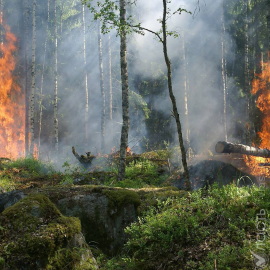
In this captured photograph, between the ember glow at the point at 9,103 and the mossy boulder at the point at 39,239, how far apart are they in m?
22.2

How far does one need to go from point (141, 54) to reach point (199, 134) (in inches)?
406

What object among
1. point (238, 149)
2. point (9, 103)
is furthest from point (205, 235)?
point (9, 103)

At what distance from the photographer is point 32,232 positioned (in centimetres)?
344

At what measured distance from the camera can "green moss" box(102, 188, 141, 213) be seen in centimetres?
550

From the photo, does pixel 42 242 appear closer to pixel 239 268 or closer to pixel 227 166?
pixel 239 268

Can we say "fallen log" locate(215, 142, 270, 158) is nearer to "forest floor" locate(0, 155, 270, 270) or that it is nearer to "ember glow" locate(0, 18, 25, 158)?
"forest floor" locate(0, 155, 270, 270)

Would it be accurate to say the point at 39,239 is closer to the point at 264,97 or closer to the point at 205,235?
the point at 205,235

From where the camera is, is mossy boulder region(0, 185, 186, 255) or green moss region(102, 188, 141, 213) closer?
mossy boulder region(0, 185, 186, 255)

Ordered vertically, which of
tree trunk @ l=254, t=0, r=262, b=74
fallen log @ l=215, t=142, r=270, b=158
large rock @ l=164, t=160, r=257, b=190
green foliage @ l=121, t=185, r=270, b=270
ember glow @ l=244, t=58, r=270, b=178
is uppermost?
tree trunk @ l=254, t=0, r=262, b=74

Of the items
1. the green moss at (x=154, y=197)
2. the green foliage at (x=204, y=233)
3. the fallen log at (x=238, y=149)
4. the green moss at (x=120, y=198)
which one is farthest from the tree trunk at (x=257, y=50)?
the green foliage at (x=204, y=233)

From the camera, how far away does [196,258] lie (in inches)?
134

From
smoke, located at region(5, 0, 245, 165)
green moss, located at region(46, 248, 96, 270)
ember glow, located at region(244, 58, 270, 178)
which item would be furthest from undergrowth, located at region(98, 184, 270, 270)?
smoke, located at region(5, 0, 245, 165)

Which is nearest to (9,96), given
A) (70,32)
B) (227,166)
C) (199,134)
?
(70,32)

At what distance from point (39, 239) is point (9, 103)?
25106 mm
